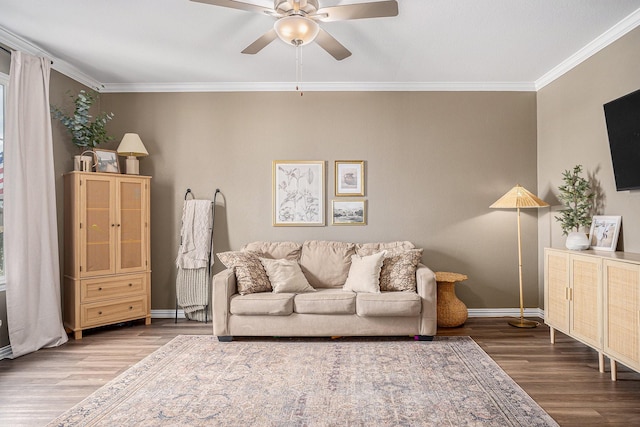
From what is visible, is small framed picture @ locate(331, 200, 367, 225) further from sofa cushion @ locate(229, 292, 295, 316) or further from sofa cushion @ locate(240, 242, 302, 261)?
sofa cushion @ locate(229, 292, 295, 316)

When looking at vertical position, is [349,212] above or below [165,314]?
above

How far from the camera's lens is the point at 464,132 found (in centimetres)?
479

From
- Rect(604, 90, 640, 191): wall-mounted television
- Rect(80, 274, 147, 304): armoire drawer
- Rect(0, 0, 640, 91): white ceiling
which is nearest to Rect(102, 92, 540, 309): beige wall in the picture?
Rect(0, 0, 640, 91): white ceiling

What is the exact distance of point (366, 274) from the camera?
3.94 metres

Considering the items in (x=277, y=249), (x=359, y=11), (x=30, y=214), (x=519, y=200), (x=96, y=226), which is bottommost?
(x=277, y=249)

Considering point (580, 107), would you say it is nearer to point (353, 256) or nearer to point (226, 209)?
point (353, 256)

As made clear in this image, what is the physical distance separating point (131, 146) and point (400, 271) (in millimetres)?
3273

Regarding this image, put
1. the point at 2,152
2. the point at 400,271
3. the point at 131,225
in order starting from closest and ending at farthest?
the point at 2,152 < the point at 400,271 < the point at 131,225

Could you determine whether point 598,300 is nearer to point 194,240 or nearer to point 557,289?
point 557,289

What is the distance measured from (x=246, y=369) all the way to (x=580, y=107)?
3989 mm

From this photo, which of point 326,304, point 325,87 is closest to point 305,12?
point 325,87

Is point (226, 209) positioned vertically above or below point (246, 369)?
above

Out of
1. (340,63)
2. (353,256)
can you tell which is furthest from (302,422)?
(340,63)

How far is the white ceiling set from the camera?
3.06 metres
